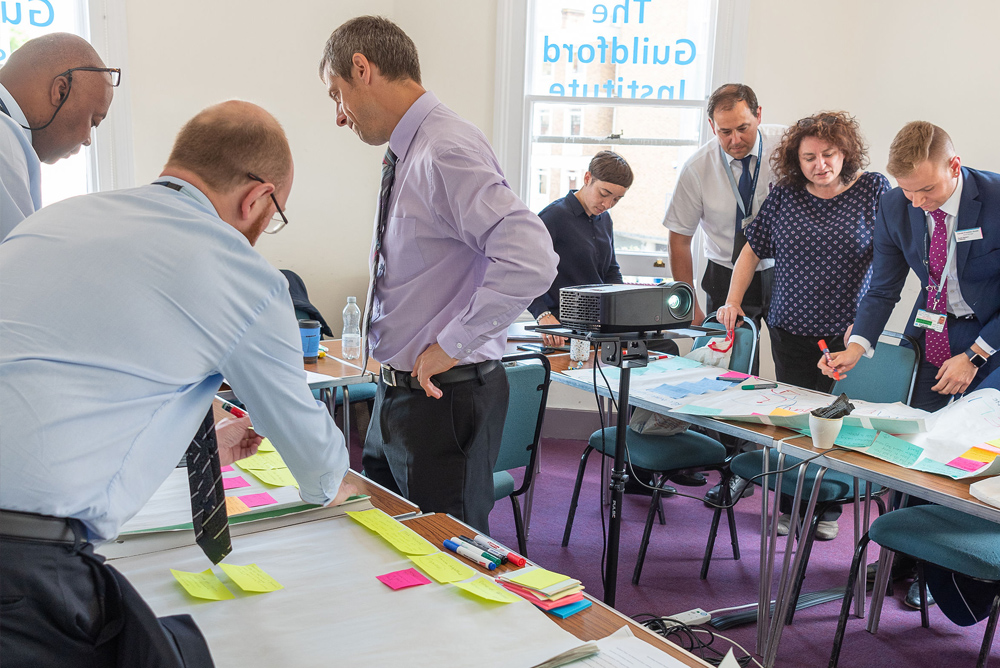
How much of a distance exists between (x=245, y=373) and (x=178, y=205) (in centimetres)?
22

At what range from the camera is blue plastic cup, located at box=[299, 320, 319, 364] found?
326 centimetres

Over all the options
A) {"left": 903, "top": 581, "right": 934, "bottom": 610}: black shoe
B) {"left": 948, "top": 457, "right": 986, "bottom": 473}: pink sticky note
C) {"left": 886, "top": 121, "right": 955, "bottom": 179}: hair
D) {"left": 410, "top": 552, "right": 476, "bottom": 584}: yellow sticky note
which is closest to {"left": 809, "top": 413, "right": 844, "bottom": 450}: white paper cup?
{"left": 948, "top": 457, "right": 986, "bottom": 473}: pink sticky note

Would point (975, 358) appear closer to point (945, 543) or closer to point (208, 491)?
point (945, 543)

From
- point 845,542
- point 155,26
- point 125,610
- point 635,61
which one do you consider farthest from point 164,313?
A: point 635,61

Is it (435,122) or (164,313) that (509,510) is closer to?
(435,122)

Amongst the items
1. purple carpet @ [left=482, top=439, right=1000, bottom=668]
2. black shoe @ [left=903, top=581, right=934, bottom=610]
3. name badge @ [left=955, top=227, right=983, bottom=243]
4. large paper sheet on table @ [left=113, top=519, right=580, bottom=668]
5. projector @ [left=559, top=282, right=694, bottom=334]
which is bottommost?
purple carpet @ [left=482, top=439, right=1000, bottom=668]

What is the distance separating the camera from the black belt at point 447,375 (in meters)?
1.80

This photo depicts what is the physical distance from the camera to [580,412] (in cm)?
502

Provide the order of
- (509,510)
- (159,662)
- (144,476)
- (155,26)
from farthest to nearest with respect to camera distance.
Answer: (155,26), (509,510), (144,476), (159,662)

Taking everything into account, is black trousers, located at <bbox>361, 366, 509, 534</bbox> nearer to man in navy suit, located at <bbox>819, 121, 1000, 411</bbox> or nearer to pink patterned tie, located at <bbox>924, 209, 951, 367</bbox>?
man in navy suit, located at <bbox>819, 121, 1000, 411</bbox>

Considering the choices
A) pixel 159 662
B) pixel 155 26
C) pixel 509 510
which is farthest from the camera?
pixel 155 26

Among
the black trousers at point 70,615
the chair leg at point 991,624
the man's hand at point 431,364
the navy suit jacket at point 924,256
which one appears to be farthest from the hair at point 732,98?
the black trousers at point 70,615

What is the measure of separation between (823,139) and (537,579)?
2505 mm

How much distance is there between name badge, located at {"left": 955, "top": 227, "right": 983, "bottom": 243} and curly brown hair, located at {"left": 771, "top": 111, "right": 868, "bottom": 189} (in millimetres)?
588
